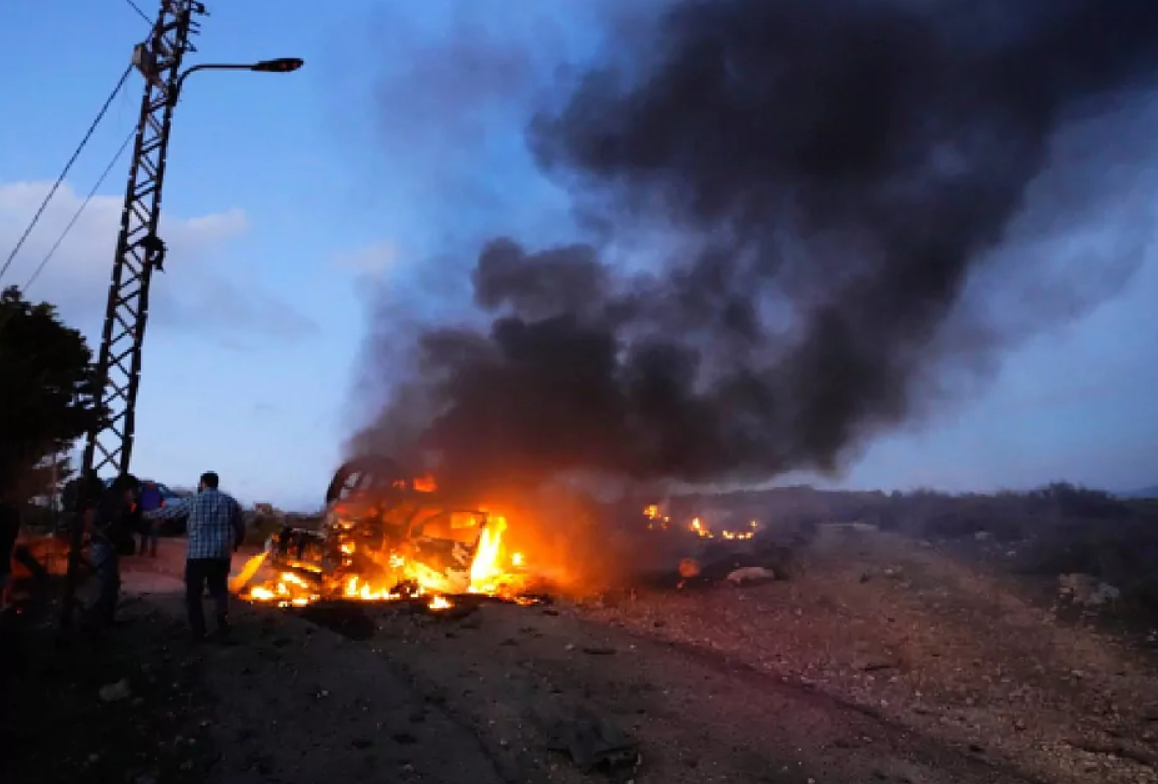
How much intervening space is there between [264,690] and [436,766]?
233 cm

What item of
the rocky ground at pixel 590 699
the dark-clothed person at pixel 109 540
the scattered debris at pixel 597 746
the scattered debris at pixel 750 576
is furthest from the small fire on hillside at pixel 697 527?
the dark-clothed person at pixel 109 540

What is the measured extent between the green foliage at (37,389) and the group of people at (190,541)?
6.66 metres

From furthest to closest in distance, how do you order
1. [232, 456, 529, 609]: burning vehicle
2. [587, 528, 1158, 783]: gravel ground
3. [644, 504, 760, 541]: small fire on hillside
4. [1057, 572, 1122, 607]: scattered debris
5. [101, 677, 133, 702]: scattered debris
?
[644, 504, 760, 541]: small fire on hillside, [1057, 572, 1122, 607]: scattered debris, [232, 456, 529, 609]: burning vehicle, [587, 528, 1158, 783]: gravel ground, [101, 677, 133, 702]: scattered debris

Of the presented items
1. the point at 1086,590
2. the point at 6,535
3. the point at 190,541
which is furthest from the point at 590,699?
the point at 1086,590

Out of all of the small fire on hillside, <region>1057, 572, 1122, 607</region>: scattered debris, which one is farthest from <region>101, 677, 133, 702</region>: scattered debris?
<region>1057, 572, 1122, 607</region>: scattered debris

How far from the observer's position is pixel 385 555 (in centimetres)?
1281

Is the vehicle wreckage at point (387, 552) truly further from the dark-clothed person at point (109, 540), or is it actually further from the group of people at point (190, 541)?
the dark-clothed person at point (109, 540)

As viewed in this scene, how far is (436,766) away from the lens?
623cm

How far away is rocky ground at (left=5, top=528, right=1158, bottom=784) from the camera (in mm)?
6422

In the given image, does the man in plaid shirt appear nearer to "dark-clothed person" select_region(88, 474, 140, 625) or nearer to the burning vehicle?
"dark-clothed person" select_region(88, 474, 140, 625)

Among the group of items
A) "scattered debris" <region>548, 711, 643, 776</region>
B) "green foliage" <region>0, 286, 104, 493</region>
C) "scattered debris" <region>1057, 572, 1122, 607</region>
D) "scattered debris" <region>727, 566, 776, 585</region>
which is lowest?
"scattered debris" <region>548, 711, 643, 776</region>

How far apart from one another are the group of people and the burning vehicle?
2446mm

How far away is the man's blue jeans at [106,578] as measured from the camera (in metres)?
8.52

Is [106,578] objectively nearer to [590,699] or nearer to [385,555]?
[385,555]
